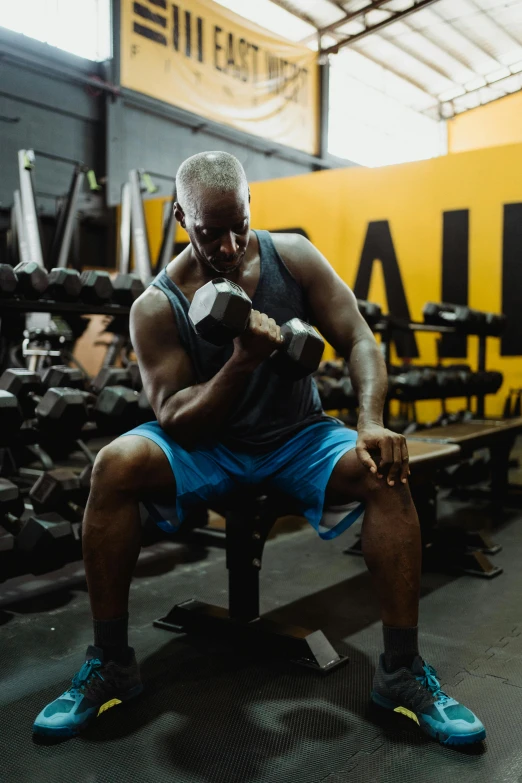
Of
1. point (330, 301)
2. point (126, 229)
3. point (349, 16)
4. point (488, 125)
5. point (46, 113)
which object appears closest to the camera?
point (330, 301)

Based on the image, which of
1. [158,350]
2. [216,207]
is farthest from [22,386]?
[216,207]

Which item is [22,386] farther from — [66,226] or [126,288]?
[66,226]

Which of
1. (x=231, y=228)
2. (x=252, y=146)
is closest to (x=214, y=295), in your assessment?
(x=231, y=228)

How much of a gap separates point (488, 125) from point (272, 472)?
1200 cm

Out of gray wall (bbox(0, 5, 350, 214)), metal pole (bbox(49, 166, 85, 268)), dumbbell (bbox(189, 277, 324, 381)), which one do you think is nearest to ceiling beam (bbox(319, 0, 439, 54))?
gray wall (bbox(0, 5, 350, 214))

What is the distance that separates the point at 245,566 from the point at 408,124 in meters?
11.5

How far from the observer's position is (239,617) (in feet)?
5.85

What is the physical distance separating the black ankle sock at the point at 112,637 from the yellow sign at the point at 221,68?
744 centimetres

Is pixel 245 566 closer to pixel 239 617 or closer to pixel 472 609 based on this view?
pixel 239 617

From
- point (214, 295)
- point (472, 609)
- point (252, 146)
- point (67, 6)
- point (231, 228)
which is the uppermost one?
point (67, 6)

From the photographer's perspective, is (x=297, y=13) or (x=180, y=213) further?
(x=297, y=13)

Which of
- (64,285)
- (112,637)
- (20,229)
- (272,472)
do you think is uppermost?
(20,229)

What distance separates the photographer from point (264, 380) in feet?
5.44

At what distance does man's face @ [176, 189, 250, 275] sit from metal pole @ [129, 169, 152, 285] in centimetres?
408
